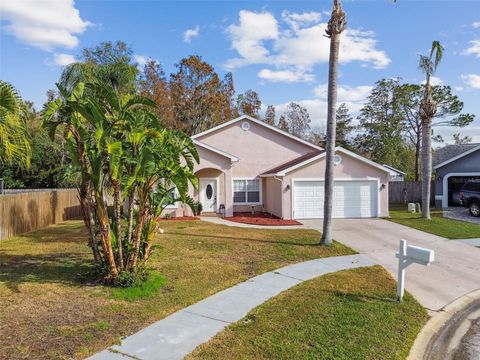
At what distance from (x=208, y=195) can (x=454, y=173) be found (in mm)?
17563

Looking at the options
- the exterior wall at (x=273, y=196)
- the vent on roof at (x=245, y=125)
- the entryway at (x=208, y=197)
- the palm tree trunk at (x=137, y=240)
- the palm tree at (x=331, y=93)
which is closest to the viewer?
the palm tree trunk at (x=137, y=240)

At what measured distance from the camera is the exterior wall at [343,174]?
63.9 feet

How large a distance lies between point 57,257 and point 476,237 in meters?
14.9

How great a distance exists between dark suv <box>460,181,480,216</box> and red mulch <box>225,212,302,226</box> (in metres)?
10.5

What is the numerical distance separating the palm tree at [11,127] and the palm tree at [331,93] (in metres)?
8.74

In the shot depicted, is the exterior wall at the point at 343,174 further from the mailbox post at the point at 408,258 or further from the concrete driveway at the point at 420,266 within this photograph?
the mailbox post at the point at 408,258

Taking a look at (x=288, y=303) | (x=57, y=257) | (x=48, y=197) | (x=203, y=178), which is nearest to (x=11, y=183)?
(x=48, y=197)

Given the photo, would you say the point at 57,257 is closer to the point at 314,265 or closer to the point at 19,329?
the point at 19,329

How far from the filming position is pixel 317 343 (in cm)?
520

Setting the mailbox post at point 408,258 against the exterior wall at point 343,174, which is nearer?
the mailbox post at point 408,258

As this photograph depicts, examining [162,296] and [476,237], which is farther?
[476,237]

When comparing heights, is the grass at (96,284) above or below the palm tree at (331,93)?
below

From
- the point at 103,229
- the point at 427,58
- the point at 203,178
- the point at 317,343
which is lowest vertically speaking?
the point at 317,343

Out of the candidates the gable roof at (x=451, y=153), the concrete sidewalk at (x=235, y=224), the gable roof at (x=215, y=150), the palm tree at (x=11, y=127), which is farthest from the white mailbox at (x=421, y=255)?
Result: the gable roof at (x=451, y=153)
